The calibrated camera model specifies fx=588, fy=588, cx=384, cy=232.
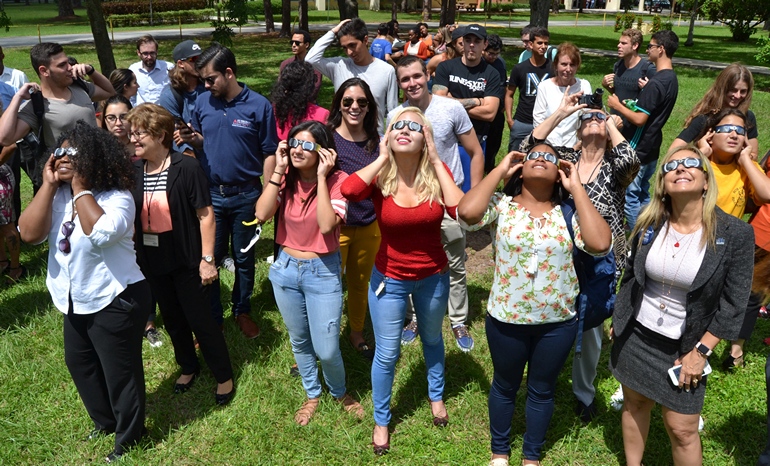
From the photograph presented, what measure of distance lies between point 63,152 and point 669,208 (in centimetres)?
333

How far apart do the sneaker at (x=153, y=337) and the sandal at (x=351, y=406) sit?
1794 millimetres

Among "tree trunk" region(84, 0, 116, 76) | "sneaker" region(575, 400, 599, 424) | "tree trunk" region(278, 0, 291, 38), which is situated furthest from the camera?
"tree trunk" region(278, 0, 291, 38)

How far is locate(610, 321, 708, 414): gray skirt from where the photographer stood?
306 cm

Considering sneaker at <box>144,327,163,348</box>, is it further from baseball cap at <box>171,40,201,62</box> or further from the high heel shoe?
baseball cap at <box>171,40,201,62</box>

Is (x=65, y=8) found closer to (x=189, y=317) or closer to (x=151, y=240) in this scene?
(x=151, y=240)

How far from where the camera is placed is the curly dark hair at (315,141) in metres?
3.78

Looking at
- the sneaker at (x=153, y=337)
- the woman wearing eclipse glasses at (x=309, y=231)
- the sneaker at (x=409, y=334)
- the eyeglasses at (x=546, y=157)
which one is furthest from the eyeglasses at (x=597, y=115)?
the sneaker at (x=153, y=337)

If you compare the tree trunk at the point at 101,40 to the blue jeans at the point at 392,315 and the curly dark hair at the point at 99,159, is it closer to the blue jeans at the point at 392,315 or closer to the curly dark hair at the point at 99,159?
the curly dark hair at the point at 99,159

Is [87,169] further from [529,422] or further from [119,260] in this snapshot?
[529,422]

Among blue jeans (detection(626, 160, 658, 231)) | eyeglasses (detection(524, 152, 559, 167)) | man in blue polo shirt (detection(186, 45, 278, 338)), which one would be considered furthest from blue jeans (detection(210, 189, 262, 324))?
blue jeans (detection(626, 160, 658, 231))

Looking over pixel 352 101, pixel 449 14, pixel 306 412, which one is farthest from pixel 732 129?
pixel 449 14

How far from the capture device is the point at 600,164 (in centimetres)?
374

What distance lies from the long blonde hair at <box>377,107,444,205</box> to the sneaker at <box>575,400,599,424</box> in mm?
1808

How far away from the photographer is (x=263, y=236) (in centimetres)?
707
